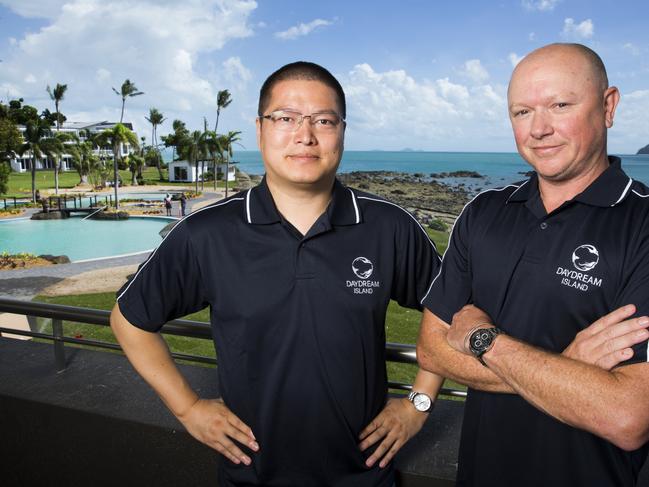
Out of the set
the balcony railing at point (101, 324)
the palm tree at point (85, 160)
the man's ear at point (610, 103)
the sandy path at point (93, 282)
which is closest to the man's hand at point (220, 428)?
the balcony railing at point (101, 324)

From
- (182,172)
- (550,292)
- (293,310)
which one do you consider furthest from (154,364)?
(182,172)

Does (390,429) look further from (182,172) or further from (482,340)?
(182,172)

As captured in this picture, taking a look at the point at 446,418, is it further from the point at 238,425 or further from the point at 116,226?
the point at 116,226

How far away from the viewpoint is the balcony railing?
2.05 m

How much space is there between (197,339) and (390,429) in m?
7.59

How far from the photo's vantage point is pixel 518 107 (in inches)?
66.9

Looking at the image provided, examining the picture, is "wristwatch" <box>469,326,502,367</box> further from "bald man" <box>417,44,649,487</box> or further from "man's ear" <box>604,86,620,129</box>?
"man's ear" <box>604,86,620,129</box>

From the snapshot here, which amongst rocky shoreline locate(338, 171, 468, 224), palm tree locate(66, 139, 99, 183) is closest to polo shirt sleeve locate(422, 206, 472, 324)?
rocky shoreline locate(338, 171, 468, 224)

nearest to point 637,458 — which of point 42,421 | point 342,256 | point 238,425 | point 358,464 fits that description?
point 358,464

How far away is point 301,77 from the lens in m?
1.79

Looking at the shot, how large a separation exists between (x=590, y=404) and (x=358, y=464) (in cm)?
76

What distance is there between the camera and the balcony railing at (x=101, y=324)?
205 cm

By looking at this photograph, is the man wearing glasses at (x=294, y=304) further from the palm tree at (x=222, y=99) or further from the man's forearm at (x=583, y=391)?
the palm tree at (x=222, y=99)

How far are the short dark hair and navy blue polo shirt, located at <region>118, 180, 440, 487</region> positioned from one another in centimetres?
33
